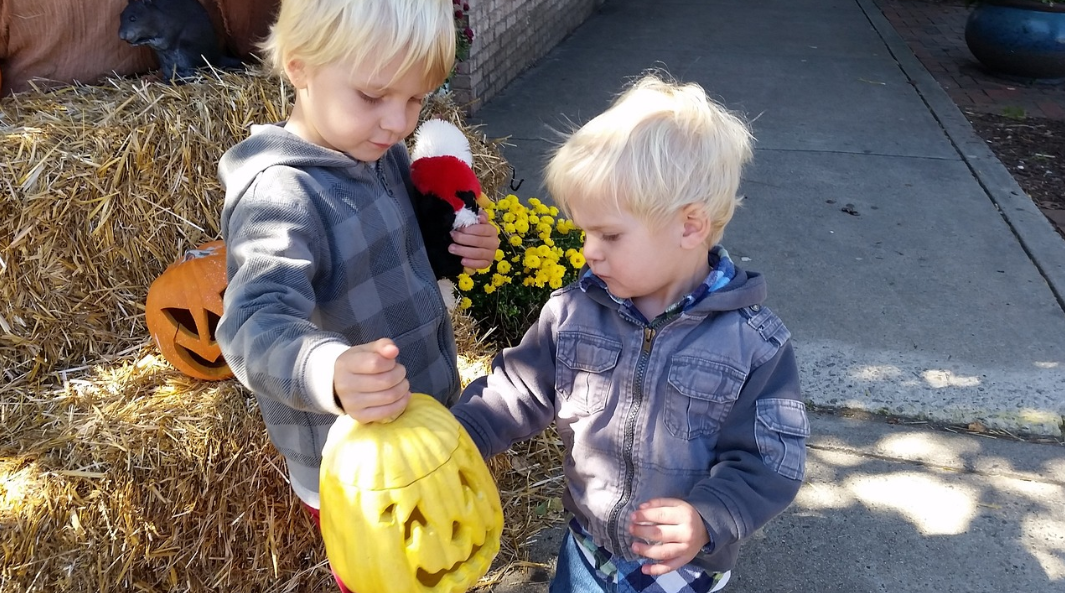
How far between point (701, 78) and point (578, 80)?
1119 mm

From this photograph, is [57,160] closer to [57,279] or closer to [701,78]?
[57,279]

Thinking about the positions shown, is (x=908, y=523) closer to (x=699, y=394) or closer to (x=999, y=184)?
(x=699, y=394)

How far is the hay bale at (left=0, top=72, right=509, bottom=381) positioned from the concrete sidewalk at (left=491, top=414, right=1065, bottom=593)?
158cm

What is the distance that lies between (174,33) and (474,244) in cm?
177

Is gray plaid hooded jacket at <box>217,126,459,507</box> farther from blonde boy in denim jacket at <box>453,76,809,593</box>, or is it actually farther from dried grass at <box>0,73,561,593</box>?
dried grass at <box>0,73,561,593</box>

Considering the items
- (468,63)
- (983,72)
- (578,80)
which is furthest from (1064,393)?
(983,72)

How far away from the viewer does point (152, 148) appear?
2.87m

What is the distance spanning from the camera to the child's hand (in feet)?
4.98

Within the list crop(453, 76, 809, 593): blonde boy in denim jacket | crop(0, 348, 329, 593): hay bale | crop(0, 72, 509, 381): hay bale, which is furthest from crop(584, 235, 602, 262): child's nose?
crop(0, 72, 509, 381): hay bale

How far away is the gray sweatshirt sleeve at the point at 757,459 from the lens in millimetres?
1551

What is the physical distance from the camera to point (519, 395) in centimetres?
183

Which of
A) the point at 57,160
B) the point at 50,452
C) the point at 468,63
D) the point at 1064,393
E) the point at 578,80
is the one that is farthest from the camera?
the point at 578,80

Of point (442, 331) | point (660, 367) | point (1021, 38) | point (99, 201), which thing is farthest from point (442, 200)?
point (1021, 38)

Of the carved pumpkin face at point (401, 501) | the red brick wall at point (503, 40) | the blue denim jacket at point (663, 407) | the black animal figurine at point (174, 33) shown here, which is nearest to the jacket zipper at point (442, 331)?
the blue denim jacket at point (663, 407)
